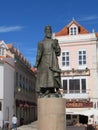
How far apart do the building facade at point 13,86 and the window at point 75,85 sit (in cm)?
542

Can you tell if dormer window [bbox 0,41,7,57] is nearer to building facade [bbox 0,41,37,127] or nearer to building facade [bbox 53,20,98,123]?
building facade [bbox 0,41,37,127]

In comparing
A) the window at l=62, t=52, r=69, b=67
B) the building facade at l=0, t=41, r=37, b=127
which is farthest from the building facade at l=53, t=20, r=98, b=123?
the building facade at l=0, t=41, r=37, b=127

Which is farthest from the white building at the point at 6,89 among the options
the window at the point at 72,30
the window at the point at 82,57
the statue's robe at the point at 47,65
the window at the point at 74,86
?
the statue's robe at the point at 47,65

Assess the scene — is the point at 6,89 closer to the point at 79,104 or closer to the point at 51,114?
the point at 79,104

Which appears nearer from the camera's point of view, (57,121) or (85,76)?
(57,121)

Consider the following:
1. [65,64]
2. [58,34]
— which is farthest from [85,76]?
[58,34]

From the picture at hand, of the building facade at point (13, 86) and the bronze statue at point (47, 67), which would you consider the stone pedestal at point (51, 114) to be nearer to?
the bronze statue at point (47, 67)

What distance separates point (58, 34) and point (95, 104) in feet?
34.7

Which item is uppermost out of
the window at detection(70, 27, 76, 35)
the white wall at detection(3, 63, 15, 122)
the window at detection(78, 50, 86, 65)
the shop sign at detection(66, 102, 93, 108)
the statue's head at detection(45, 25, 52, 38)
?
the window at detection(70, 27, 76, 35)

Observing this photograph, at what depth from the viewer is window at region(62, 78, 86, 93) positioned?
4819 centimetres

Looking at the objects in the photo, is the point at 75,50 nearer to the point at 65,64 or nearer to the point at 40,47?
the point at 65,64

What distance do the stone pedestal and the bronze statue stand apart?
45cm

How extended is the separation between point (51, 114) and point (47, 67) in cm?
178

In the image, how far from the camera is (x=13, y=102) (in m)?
43.4
